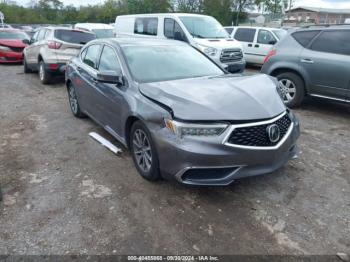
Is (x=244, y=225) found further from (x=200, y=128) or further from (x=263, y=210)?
(x=200, y=128)

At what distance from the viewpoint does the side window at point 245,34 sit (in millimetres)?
12289

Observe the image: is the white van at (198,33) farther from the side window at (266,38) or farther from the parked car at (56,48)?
the side window at (266,38)

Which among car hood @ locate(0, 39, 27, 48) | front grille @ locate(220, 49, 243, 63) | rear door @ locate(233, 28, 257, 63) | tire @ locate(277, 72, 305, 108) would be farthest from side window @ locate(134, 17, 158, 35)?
tire @ locate(277, 72, 305, 108)

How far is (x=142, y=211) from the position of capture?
3166mm

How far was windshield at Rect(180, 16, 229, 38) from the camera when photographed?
9.71 metres

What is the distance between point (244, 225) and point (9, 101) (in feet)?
21.7

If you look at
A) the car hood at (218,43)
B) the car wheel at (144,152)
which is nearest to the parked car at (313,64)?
the car hood at (218,43)

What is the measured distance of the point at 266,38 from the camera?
1192 centimetres

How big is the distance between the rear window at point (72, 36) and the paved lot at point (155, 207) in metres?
5.03

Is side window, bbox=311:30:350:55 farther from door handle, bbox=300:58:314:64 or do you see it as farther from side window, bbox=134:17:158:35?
side window, bbox=134:17:158:35

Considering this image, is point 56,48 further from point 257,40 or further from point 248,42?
point 257,40

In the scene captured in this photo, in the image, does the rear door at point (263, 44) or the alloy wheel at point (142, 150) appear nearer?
the alloy wheel at point (142, 150)

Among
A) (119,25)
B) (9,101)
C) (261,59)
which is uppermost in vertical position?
(119,25)

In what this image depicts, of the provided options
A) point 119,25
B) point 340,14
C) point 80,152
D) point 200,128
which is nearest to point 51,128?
point 80,152
